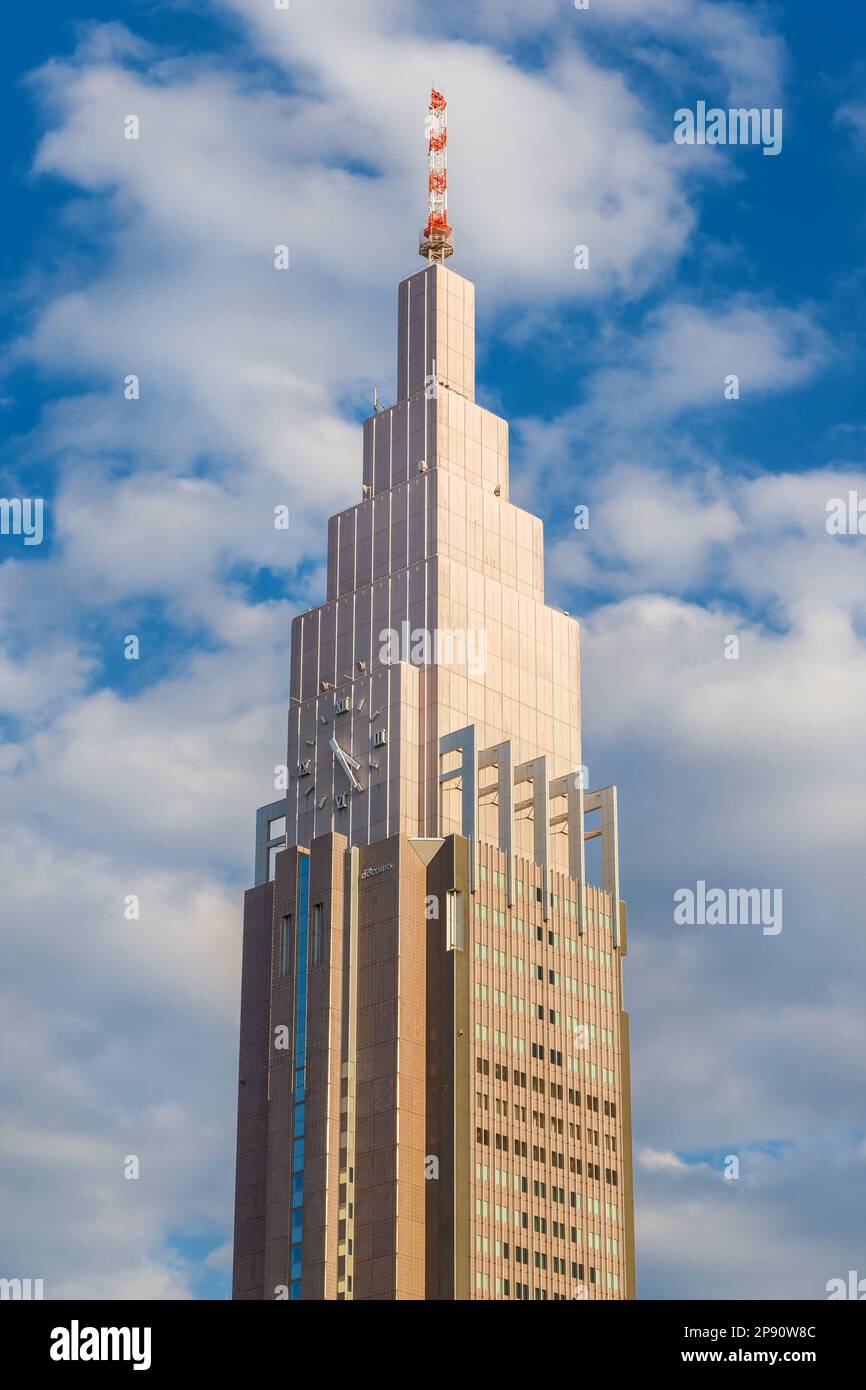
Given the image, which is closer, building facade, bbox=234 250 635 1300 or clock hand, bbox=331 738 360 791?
building facade, bbox=234 250 635 1300

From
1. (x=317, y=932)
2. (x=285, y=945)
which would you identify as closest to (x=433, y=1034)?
(x=317, y=932)

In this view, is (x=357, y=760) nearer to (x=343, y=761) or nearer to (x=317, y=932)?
(x=343, y=761)

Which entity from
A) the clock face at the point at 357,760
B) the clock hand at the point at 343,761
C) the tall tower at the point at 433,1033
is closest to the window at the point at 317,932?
the tall tower at the point at 433,1033

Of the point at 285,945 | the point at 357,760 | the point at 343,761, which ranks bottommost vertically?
the point at 285,945

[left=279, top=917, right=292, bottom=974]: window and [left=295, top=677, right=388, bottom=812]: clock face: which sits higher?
[left=295, top=677, right=388, bottom=812]: clock face

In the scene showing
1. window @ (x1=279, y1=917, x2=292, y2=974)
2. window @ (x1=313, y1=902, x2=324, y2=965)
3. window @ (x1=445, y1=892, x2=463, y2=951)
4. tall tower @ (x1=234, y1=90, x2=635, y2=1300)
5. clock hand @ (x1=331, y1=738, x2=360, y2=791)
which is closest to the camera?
tall tower @ (x1=234, y1=90, x2=635, y2=1300)

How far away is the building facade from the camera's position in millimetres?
173750

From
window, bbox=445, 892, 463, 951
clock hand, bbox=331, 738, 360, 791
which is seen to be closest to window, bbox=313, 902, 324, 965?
window, bbox=445, 892, 463, 951

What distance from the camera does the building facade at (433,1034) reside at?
173750 millimetres

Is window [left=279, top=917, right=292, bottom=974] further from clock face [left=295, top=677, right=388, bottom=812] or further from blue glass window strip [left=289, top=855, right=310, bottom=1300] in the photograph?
clock face [left=295, top=677, right=388, bottom=812]

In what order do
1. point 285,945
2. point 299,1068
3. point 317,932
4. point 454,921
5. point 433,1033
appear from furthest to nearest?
point 285,945 → point 317,932 → point 454,921 → point 299,1068 → point 433,1033

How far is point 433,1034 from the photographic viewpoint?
590ft
